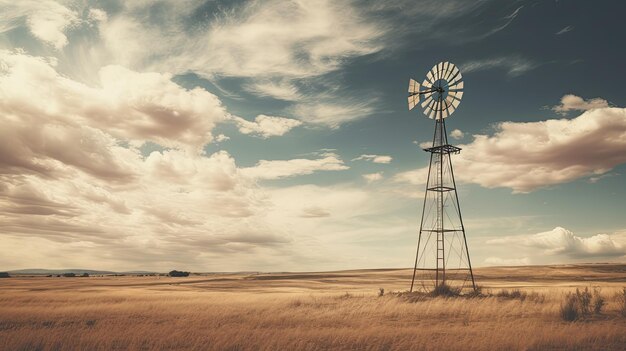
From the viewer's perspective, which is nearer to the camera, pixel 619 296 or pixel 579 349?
pixel 579 349

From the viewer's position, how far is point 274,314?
21.3 m

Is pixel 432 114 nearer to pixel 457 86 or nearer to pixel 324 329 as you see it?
pixel 457 86

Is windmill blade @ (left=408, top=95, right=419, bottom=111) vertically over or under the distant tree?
over

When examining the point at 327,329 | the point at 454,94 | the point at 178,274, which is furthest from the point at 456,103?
the point at 178,274

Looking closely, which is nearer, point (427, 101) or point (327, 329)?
point (327, 329)

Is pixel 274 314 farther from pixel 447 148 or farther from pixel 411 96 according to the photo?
pixel 411 96

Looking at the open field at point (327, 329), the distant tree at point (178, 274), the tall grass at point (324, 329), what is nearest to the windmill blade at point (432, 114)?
the open field at point (327, 329)

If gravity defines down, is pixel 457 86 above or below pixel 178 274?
above

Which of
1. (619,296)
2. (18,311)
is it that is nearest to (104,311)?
(18,311)

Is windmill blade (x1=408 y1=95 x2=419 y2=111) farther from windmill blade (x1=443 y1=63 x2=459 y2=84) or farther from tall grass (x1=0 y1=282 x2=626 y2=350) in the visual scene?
tall grass (x1=0 y1=282 x2=626 y2=350)

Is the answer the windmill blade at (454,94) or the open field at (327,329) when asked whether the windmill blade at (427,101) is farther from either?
the open field at (327,329)

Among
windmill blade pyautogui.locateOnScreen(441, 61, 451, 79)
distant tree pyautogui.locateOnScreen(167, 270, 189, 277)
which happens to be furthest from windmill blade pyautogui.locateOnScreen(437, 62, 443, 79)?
distant tree pyautogui.locateOnScreen(167, 270, 189, 277)

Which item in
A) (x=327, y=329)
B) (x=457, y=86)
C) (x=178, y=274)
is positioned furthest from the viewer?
(x=178, y=274)

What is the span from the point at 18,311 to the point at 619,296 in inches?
1354
